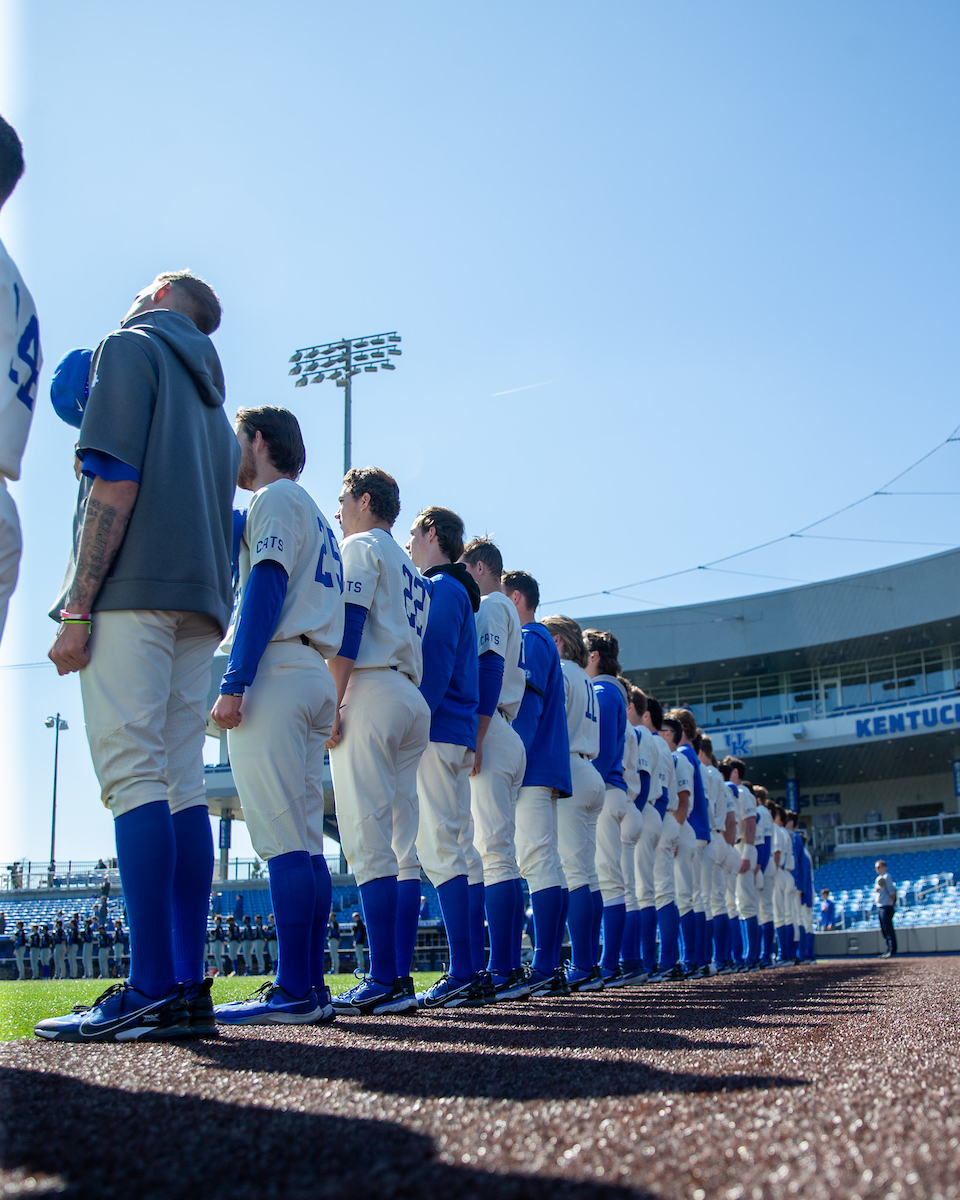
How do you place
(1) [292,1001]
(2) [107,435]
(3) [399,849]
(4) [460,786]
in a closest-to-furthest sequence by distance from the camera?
(2) [107,435] < (1) [292,1001] < (3) [399,849] < (4) [460,786]

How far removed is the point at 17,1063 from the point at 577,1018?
82.1 inches

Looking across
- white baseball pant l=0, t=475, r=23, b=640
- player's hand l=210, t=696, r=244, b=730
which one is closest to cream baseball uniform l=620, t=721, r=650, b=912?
player's hand l=210, t=696, r=244, b=730

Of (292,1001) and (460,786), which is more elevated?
(460,786)

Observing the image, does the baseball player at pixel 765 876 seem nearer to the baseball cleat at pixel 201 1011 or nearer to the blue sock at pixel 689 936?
the blue sock at pixel 689 936

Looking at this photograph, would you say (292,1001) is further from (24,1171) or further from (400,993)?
(24,1171)

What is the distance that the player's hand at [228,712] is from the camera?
3230mm

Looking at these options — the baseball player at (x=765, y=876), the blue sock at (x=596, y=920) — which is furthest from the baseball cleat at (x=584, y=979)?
the baseball player at (x=765, y=876)

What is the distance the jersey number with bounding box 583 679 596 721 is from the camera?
6629mm

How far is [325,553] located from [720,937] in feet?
29.3

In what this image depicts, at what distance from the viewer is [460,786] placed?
15.8ft

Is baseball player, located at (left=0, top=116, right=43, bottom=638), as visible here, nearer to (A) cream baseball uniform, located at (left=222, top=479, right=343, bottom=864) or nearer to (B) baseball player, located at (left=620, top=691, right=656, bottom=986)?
(A) cream baseball uniform, located at (left=222, top=479, right=343, bottom=864)

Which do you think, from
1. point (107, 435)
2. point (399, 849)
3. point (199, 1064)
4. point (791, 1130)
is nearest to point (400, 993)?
point (399, 849)

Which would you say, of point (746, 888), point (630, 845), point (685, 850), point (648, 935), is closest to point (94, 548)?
point (630, 845)

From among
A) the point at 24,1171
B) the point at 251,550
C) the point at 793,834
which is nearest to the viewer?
the point at 24,1171
